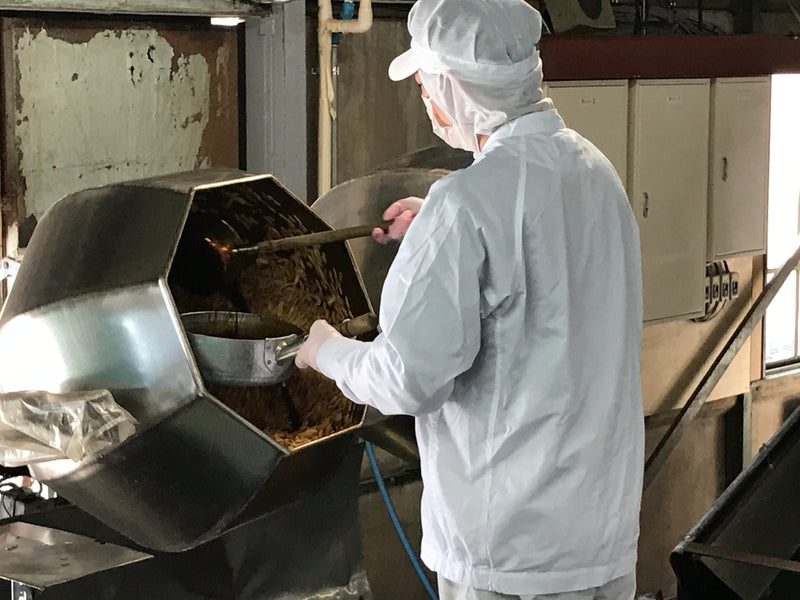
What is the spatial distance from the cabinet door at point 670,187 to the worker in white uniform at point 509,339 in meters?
1.78

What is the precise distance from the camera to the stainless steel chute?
150 centimetres

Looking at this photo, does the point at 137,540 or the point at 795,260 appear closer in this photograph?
the point at 137,540

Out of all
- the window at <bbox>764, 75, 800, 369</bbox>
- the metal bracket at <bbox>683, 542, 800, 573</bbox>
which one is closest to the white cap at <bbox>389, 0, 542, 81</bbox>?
the metal bracket at <bbox>683, 542, 800, 573</bbox>

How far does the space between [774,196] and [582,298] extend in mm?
3011

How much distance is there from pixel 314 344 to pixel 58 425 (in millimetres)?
360

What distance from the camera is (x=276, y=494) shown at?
1713 millimetres

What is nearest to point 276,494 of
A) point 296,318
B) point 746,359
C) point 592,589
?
point 296,318

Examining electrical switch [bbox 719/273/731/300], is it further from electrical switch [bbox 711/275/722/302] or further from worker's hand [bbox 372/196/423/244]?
worker's hand [bbox 372/196/423/244]

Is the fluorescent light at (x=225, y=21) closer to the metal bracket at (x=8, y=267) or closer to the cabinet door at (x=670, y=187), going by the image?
the metal bracket at (x=8, y=267)

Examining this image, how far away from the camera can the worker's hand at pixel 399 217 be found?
1.93 meters

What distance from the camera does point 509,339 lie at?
1.52 metres

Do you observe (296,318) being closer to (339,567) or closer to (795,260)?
(339,567)

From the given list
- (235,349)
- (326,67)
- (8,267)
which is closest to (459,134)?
(235,349)

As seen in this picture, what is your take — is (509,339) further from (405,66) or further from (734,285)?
(734,285)
